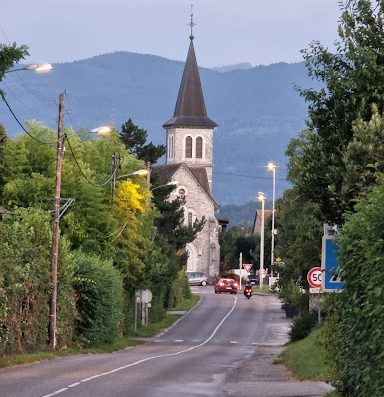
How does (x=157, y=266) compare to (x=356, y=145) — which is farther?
(x=157, y=266)

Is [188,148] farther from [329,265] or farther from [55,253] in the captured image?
[329,265]

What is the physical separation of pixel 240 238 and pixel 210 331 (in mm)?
104216

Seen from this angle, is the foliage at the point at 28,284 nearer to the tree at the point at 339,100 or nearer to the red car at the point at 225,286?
the tree at the point at 339,100

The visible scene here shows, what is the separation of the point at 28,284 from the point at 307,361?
8.50 m

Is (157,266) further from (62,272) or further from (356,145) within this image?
(356,145)

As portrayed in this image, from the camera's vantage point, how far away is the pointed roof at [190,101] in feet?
570

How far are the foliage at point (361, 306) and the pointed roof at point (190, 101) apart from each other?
504 feet

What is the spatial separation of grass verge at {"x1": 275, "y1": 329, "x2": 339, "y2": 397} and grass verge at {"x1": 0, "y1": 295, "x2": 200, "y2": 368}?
6.67 meters

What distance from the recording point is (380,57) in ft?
73.6

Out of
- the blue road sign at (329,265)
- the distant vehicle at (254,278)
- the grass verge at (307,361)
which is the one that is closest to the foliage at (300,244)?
the grass verge at (307,361)

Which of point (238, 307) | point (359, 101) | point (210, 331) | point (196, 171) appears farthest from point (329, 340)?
point (196, 171)

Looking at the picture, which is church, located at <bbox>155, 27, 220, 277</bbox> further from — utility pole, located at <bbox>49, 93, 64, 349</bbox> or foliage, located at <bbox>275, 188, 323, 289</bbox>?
utility pole, located at <bbox>49, 93, 64, 349</bbox>

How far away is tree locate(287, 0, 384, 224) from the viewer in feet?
71.4

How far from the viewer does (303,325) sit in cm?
4825
